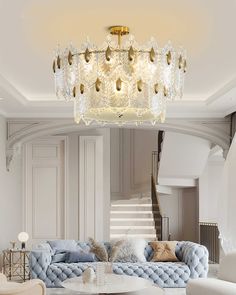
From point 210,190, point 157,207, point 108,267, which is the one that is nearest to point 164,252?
point 108,267

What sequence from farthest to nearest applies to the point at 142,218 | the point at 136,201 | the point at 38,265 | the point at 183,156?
the point at 136,201 < the point at 142,218 < the point at 183,156 < the point at 38,265

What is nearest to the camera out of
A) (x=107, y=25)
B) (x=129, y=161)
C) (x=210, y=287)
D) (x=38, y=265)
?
(x=107, y=25)

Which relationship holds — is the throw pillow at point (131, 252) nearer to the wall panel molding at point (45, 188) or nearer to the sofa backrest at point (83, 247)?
the sofa backrest at point (83, 247)

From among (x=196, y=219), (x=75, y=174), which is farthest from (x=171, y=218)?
(x=75, y=174)

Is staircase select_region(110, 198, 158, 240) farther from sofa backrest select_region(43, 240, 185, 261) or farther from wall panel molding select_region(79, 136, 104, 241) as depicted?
sofa backrest select_region(43, 240, 185, 261)

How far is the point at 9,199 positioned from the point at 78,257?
2.16 metres

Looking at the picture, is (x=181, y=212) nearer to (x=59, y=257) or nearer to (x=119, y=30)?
(x=59, y=257)

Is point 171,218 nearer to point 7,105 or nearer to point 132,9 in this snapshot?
point 7,105

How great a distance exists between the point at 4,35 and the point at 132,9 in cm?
127

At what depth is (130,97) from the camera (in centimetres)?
486

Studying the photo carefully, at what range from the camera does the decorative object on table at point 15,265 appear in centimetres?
838

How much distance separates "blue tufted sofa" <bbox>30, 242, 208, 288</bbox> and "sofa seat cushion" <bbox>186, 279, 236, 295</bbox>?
147cm

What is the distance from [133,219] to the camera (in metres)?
Result: 12.9

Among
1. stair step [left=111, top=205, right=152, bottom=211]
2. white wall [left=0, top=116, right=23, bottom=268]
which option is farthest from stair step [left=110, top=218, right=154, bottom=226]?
white wall [left=0, top=116, right=23, bottom=268]
